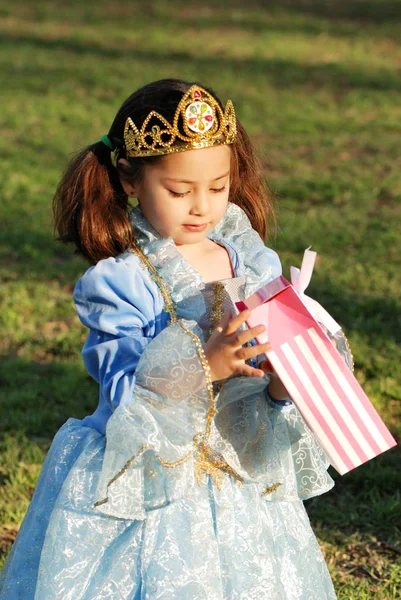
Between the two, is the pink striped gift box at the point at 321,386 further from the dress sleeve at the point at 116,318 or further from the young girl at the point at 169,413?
the dress sleeve at the point at 116,318

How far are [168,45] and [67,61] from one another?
5.23 ft

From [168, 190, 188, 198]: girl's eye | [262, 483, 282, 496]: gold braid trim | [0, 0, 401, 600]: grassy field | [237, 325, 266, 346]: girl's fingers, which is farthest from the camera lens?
[0, 0, 401, 600]: grassy field

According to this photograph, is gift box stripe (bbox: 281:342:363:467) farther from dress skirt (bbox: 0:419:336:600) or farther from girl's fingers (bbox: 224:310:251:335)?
dress skirt (bbox: 0:419:336:600)

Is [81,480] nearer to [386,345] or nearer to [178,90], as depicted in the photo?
[178,90]

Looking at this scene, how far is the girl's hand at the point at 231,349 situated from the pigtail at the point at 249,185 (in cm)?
61

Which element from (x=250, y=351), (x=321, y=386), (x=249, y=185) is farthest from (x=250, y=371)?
(x=249, y=185)

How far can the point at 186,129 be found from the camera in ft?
7.14

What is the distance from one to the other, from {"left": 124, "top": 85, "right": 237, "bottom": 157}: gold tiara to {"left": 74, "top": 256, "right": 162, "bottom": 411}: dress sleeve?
29 centimetres

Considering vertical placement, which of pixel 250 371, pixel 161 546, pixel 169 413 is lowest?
pixel 161 546

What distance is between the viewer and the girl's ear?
2.35 m

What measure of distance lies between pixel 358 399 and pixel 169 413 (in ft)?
1.39

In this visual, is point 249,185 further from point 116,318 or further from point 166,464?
point 166,464

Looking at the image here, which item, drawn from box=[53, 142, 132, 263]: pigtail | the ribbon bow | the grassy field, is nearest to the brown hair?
box=[53, 142, 132, 263]: pigtail

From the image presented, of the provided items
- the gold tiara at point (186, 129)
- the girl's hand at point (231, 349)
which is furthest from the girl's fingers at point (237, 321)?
the gold tiara at point (186, 129)
